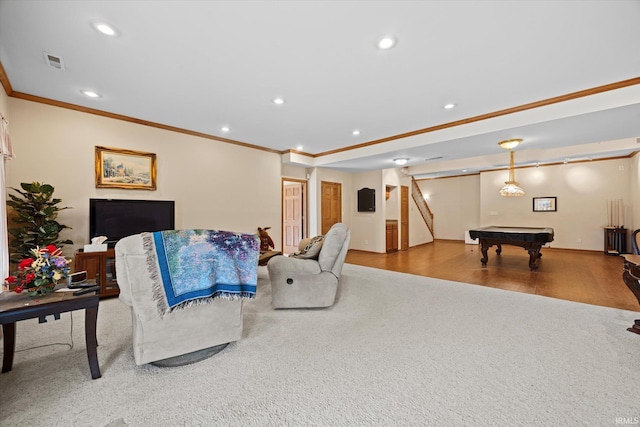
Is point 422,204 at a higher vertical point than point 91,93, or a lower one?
lower

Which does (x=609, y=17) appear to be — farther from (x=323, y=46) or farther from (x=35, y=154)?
(x=35, y=154)

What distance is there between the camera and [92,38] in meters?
2.38

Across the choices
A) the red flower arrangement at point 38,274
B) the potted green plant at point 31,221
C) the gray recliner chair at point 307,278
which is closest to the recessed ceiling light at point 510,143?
the gray recliner chair at point 307,278

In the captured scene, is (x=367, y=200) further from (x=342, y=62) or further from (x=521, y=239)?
(x=342, y=62)

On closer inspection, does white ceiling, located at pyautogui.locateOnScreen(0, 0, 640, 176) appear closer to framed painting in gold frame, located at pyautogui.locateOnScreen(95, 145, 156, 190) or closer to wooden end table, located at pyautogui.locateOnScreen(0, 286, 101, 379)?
framed painting in gold frame, located at pyautogui.locateOnScreen(95, 145, 156, 190)

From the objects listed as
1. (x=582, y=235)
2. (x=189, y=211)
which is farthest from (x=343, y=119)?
(x=582, y=235)

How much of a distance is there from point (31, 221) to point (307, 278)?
138 inches

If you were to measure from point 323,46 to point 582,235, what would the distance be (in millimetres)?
9313

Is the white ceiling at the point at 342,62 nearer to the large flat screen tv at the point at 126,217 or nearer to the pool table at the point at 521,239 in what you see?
the large flat screen tv at the point at 126,217

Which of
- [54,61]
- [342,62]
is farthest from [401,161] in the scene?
[54,61]

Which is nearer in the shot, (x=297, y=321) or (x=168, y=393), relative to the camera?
(x=168, y=393)

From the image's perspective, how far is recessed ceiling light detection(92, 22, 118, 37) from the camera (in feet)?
7.21

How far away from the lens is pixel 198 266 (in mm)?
2139

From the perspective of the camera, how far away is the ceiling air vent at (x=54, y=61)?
2686 millimetres
